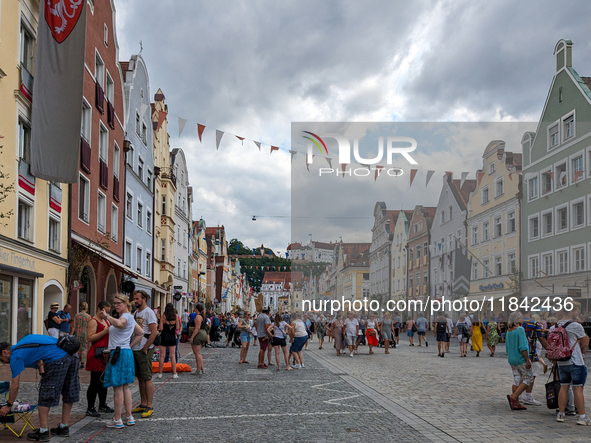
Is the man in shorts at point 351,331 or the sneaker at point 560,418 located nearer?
the sneaker at point 560,418

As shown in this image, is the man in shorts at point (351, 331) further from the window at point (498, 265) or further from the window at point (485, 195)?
the window at point (485, 195)

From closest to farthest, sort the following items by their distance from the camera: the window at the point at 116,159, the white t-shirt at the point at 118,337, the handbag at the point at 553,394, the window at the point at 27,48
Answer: the white t-shirt at the point at 118,337, the handbag at the point at 553,394, the window at the point at 27,48, the window at the point at 116,159

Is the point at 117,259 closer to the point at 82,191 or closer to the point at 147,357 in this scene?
the point at 82,191

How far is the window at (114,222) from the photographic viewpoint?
28031 mm

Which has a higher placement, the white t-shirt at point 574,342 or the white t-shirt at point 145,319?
the white t-shirt at point 145,319

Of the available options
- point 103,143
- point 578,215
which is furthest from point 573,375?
point 578,215

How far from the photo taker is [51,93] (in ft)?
56.6

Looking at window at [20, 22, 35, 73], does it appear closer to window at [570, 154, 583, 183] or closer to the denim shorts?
the denim shorts

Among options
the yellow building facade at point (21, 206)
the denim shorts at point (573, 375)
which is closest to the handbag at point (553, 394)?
the denim shorts at point (573, 375)

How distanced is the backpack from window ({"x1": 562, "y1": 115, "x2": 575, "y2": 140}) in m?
23.0

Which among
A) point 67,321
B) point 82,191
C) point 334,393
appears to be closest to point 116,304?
point 334,393

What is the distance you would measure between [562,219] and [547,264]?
251 cm

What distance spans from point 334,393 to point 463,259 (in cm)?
2823

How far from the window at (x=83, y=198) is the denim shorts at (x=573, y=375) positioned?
711 inches
